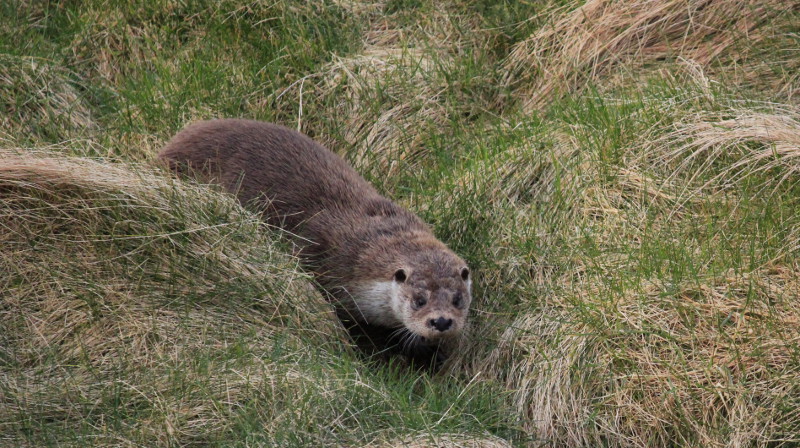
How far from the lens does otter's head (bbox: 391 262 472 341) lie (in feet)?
16.7

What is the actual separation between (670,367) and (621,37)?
2.61m

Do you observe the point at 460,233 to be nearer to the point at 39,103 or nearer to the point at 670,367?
the point at 670,367

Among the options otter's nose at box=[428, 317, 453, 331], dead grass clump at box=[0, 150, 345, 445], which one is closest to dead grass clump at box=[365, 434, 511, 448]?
dead grass clump at box=[0, 150, 345, 445]

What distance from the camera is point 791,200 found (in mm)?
4844

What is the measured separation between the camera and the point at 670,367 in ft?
14.1

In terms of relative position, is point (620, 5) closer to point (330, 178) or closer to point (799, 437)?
point (330, 178)

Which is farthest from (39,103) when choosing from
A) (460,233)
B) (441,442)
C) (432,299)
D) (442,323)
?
(441,442)

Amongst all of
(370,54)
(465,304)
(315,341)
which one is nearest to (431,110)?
(370,54)

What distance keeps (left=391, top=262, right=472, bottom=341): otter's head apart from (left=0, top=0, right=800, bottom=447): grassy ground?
129 millimetres

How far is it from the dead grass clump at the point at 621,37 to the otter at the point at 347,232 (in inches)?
53.3

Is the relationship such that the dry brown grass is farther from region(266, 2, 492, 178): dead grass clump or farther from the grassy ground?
region(266, 2, 492, 178): dead grass clump

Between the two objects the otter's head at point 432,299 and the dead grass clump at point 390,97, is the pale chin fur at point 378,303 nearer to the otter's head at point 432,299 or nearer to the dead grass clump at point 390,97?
the otter's head at point 432,299

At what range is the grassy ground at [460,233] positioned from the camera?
13.6 ft

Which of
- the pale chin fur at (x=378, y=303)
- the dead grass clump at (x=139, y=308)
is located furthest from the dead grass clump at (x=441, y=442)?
the pale chin fur at (x=378, y=303)
